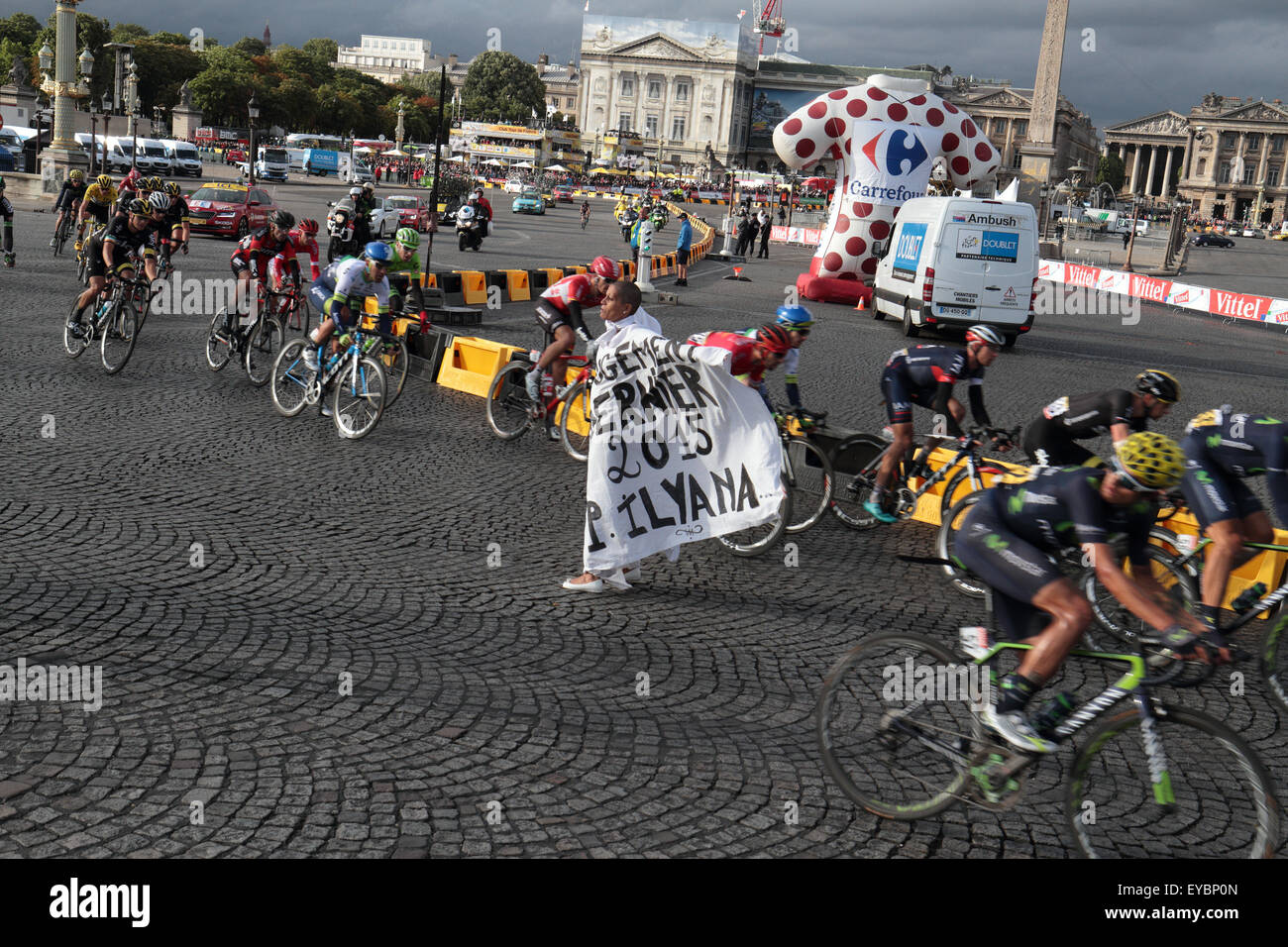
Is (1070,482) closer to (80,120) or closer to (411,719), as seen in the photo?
(411,719)

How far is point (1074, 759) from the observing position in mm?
4305

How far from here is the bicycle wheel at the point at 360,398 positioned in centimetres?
1053

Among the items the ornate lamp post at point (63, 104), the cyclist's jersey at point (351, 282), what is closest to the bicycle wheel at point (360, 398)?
the cyclist's jersey at point (351, 282)

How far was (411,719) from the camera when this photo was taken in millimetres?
5281

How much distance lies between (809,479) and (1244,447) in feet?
10.9

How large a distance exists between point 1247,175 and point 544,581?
588 ft

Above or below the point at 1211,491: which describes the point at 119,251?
above

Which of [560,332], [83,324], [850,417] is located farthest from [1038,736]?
[83,324]

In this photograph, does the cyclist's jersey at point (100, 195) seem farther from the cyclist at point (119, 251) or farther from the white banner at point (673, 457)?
the white banner at point (673, 457)

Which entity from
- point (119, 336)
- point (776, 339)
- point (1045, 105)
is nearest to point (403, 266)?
point (119, 336)

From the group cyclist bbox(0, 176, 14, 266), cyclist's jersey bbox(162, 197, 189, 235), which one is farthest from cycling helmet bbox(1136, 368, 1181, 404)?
cyclist bbox(0, 176, 14, 266)

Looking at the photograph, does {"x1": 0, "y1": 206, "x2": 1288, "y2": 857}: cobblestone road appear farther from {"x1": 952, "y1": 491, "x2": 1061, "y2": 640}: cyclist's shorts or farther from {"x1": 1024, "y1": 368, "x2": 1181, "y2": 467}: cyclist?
{"x1": 1024, "y1": 368, "x2": 1181, "y2": 467}: cyclist

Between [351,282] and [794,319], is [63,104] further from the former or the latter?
[794,319]

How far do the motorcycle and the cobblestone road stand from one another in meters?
23.3
